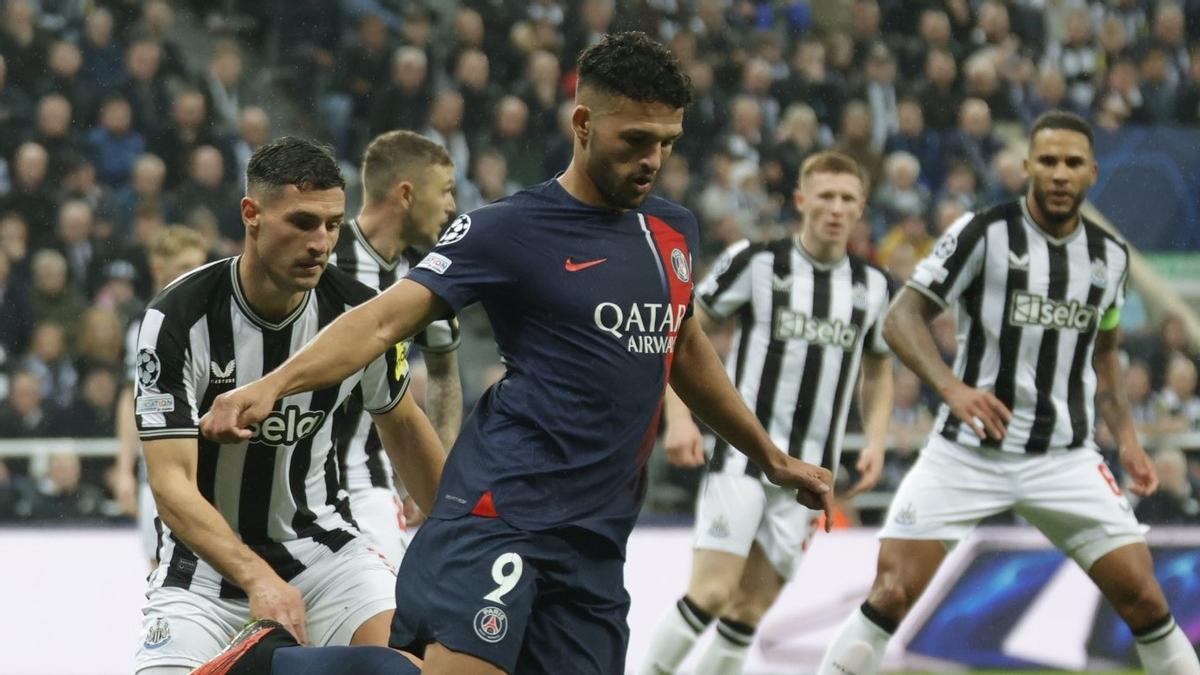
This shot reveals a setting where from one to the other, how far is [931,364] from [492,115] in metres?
6.99

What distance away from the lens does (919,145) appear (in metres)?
13.7

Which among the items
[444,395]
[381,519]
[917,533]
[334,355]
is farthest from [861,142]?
[334,355]

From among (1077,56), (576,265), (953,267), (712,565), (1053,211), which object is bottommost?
(712,565)

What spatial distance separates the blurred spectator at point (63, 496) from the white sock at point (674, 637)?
4.00 metres

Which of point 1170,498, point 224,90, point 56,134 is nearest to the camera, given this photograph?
point 1170,498

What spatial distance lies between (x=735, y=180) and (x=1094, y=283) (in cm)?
654

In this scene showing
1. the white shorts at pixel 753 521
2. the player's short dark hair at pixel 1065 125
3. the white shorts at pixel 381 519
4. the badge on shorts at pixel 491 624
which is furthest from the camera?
A: the white shorts at pixel 753 521

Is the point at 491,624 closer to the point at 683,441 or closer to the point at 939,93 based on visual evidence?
the point at 683,441

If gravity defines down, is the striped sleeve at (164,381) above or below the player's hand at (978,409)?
above

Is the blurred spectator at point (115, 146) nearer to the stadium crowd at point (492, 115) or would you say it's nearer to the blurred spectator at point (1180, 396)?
the stadium crowd at point (492, 115)

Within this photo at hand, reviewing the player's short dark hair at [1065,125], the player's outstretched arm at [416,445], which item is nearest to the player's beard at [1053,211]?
the player's short dark hair at [1065,125]

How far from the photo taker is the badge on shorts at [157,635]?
4.15 metres

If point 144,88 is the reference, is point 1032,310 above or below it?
below

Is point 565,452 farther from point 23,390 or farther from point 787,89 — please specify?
point 787,89
